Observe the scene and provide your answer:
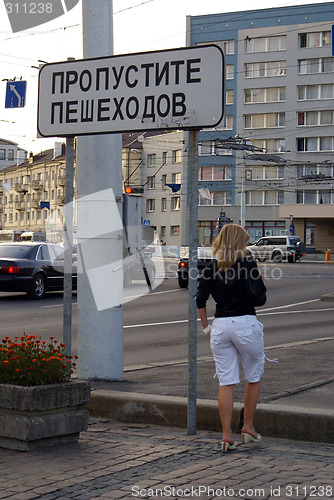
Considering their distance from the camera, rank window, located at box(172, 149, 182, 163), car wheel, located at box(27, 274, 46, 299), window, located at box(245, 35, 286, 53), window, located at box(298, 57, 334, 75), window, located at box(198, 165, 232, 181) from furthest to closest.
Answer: window, located at box(172, 149, 182, 163)
window, located at box(198, 165, 232, 181)
window, located at box(245, 35, 286, 53)
window, located at box(298, 57, 334, 75)
car wheel, located at box(27, 274, 46, 299)

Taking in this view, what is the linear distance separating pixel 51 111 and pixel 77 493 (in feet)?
11.5

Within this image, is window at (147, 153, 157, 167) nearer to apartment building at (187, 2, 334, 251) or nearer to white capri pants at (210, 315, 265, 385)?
apartment building at (187, 2, 334, 251)

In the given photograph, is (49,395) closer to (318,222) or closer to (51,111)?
(51,111)

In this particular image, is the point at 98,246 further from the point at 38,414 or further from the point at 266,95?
the point at 266,95

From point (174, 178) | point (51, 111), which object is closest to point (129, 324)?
point (51, 111)

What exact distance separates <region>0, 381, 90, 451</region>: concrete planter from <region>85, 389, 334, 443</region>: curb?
1.13 metres

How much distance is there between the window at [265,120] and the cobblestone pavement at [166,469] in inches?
2808

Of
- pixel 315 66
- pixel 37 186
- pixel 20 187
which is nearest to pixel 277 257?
pixel 315 66

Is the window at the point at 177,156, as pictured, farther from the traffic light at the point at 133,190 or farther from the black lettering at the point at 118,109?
the black lettering at the point at 118,109

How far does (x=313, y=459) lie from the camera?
18.7 ft

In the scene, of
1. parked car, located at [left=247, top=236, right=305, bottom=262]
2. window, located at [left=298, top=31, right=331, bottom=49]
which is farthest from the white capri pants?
window, located at [left=298, top=31, right=331, bottom=49]

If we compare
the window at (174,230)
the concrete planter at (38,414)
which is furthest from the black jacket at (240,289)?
the window at (174,230)

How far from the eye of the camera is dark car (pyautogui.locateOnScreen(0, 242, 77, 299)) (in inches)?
855

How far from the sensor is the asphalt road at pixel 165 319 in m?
13.0
